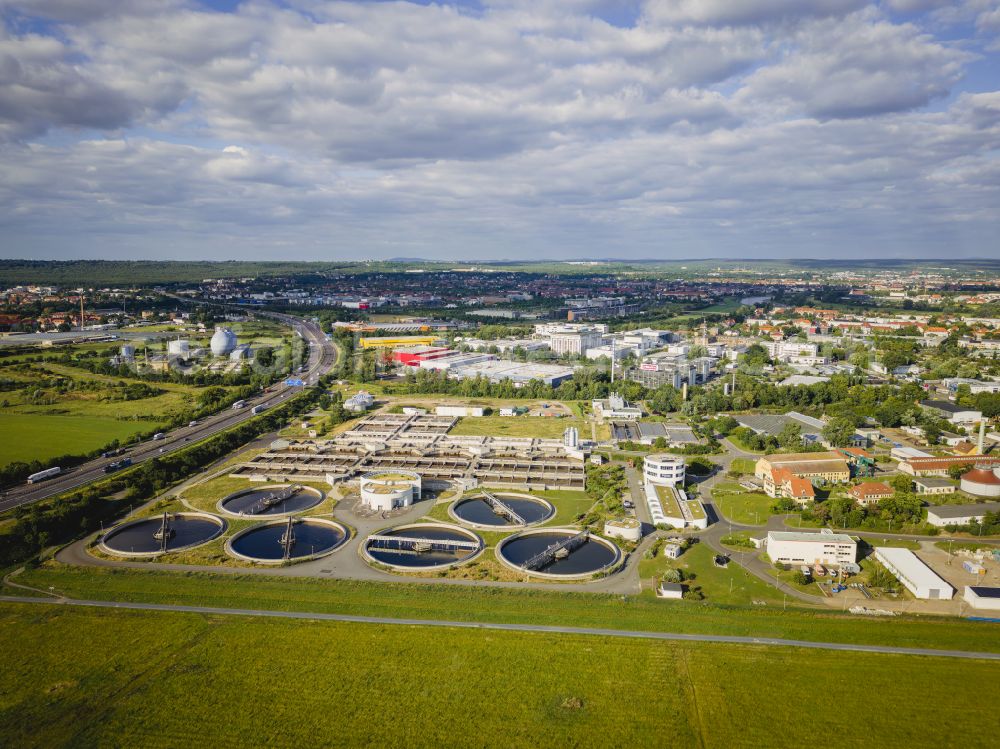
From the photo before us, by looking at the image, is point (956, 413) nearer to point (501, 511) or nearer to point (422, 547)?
point (501, 511)

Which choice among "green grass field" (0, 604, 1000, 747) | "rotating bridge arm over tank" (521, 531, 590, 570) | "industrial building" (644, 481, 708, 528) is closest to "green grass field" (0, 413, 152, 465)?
"green grass field" (0, 604, 1000, 747)

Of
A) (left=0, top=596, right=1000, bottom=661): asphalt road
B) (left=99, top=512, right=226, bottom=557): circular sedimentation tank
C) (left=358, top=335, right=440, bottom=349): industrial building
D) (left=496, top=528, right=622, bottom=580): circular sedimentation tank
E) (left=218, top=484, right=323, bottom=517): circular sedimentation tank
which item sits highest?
(left=358, top=335, right=440, bottom=349): industrial building

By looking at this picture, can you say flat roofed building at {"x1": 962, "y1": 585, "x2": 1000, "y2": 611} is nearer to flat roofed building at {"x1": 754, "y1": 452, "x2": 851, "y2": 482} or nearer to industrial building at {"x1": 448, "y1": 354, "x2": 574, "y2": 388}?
flat roofed building at {"x1": 754, "y1": 452, "x2": 851, "y2": 482}

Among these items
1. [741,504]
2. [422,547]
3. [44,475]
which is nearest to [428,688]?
[422,547]

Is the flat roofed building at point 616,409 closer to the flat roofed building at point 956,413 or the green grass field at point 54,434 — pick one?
the flat roofed building at point 956,413

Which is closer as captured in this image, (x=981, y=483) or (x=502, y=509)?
(x=502, y=509)

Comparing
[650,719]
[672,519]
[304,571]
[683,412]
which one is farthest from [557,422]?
[650,719]

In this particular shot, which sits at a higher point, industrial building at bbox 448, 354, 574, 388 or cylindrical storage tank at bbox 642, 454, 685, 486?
industrial building at bbox 448, 354, 574, 388

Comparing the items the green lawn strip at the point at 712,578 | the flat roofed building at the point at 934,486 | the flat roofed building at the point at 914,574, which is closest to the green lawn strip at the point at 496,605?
the green lawn strip at the point at 712,578
